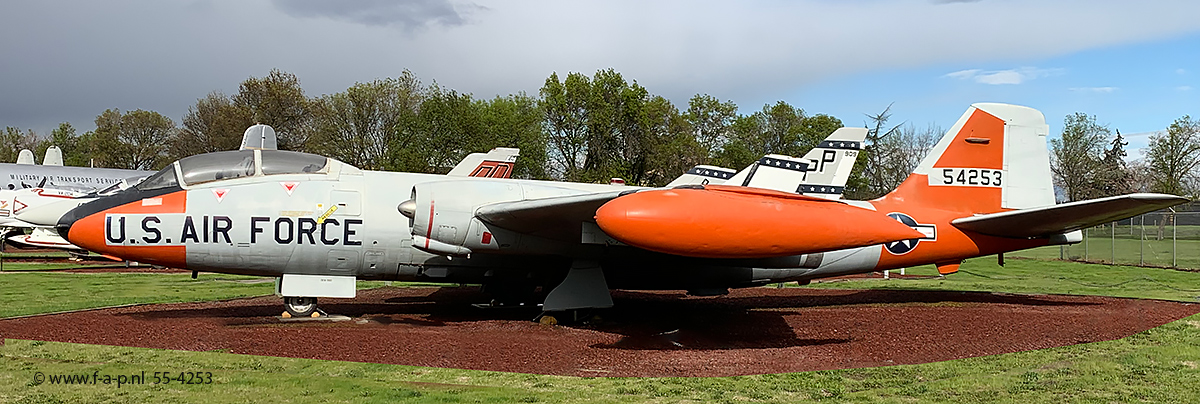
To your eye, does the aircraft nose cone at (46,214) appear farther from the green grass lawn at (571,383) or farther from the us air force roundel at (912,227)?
the us air force roundel at (912,227)

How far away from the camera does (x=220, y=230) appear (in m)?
10.7

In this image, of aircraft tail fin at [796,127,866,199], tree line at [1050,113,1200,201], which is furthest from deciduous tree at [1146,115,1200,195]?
aircraft tail fin at [796,127,866,199]

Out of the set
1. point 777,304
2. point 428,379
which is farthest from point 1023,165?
point 428,379

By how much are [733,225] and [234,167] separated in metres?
6.67

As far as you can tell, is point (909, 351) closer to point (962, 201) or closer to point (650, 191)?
point (650, 191)

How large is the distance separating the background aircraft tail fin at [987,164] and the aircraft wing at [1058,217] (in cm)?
48

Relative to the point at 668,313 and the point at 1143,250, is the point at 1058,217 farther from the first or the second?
the point at 1143,250

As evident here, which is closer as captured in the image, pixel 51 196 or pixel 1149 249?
pixel 51 196

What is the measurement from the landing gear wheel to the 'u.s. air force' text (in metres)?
1.26

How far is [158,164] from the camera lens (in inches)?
2478

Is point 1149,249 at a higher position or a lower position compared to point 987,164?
lower

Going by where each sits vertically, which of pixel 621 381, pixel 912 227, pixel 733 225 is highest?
pixel 733 225

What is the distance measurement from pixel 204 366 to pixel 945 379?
690cm

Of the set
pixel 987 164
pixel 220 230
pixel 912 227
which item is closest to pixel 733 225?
pixel 912 227
